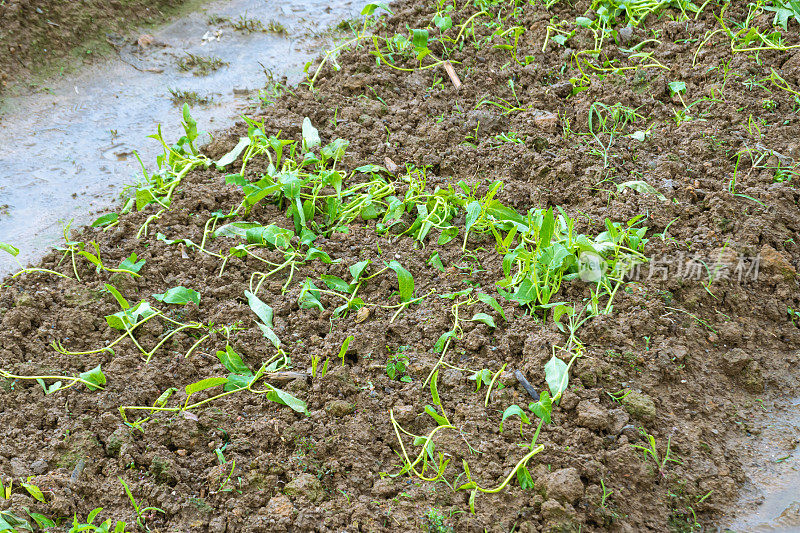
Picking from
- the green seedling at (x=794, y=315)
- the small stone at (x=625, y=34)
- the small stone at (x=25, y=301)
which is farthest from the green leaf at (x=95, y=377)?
the small stone at (x=625, y=34)

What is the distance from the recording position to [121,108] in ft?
12.4

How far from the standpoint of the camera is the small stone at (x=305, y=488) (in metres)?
1.88

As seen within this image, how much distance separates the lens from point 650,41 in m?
3.63

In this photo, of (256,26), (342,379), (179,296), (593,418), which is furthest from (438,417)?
(256,26)

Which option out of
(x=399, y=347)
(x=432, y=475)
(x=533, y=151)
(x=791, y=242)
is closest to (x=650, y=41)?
(x=533, y=151)

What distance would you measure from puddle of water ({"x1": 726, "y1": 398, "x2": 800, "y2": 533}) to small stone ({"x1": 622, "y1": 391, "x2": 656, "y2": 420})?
1.14 ft

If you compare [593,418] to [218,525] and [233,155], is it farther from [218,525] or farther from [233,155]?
[233,155]

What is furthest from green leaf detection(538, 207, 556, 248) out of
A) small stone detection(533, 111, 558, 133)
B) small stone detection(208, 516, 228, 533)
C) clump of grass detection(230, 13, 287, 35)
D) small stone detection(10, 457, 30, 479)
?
clump of grass detection(230, 13, 287, 35)

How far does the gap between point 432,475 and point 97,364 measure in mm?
1293

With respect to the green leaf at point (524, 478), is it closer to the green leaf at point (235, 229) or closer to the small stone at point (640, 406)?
the small stone at point (640, 406)

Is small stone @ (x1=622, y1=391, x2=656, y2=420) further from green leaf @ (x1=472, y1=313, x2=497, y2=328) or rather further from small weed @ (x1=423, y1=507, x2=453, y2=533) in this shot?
small weed @ (x1=423, y1=507, x2=453, y2=533)

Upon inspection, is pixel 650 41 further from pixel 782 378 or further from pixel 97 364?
pixel 97 364

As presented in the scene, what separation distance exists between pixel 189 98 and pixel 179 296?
181cm

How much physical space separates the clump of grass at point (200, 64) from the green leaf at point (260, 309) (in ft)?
7.24
